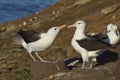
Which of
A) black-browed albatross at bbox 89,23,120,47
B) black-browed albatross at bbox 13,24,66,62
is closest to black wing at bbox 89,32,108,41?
black-browed albatross at bbox 89,23,120,47

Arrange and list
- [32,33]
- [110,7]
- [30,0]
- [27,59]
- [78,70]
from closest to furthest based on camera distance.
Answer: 1. [78,70]
2. [32,33]
3. [27,59]
4. [110,7]
5. [30,0]

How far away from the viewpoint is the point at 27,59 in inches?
849

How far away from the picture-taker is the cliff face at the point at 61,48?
1594 cm

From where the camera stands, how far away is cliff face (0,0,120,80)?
1594 centimetres

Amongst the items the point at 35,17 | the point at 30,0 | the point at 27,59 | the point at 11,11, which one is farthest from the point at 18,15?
the point at 27,59

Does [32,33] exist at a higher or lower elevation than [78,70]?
higher

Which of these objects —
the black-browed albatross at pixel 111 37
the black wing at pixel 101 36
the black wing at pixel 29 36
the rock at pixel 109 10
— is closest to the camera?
the black wing at pixel 29 36

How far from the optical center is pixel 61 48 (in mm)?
21750

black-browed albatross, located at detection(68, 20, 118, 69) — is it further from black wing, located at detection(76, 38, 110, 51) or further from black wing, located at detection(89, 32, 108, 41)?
black wing, located at detection(89, 32, 108, 41)

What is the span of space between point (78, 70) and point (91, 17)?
32.3 ft

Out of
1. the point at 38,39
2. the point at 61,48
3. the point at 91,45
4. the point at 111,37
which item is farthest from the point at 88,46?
the point at 61,48

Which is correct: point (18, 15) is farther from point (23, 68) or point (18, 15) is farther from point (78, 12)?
point (23, 68)

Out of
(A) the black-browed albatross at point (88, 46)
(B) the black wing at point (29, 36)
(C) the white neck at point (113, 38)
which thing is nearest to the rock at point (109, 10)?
(C) the white neck at point (113, 38)

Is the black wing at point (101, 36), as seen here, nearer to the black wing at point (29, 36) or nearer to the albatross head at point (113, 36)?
the albatross head at point (113, 36)
